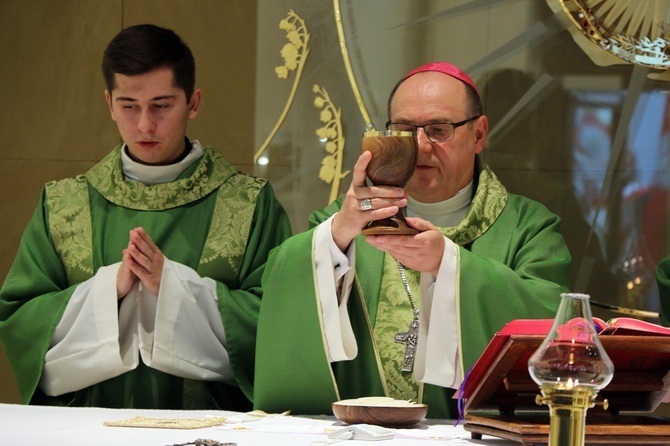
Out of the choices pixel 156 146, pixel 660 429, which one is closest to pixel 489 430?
pixel 660 429

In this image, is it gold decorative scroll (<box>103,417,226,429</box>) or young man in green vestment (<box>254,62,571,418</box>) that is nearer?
gold decorative scroll (<box>103,417,226,429</box>)

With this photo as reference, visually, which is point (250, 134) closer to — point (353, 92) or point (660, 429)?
point (353, 92)

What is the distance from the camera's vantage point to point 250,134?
584cm

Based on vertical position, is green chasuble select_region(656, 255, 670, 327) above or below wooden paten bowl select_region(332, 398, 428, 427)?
above

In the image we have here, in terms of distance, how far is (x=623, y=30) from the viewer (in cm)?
535

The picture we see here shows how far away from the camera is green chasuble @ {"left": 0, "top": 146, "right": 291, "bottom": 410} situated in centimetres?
488

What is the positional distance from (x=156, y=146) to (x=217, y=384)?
1.08m

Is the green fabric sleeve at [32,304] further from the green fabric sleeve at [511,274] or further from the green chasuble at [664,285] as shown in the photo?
the green chasuble at [664,285]

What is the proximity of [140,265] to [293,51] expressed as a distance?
5.16 feet

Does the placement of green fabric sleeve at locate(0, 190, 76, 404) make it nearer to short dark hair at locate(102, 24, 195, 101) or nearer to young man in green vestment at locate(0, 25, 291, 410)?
young man in green vestment at locate(0, 25, 291, 410)

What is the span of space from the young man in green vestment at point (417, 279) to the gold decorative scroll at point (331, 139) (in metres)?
0.85

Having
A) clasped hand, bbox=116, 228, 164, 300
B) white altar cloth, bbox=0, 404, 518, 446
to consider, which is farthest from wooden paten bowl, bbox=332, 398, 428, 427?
clasped hand, bbox=116, 228, 164, 300

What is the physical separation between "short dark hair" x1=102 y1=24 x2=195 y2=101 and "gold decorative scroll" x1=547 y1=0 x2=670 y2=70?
179 cm

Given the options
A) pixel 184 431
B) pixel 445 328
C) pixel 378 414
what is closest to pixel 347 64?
pixel 445 328
